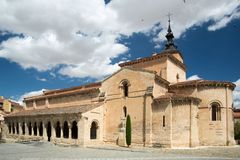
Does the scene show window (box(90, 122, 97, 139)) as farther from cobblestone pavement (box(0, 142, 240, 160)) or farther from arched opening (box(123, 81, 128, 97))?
cobblestone pavement (box(0, 142, 240, 160))

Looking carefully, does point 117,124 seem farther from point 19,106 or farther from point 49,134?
point 19,106

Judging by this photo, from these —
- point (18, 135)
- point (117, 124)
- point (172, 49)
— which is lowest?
point (18, 135)

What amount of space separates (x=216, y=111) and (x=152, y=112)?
8.04 metres

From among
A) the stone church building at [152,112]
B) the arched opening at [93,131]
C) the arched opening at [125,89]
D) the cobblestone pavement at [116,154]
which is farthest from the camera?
the arched opening at [93,131]

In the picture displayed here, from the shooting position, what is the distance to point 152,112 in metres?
29.4

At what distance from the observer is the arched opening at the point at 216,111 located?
31.2 m

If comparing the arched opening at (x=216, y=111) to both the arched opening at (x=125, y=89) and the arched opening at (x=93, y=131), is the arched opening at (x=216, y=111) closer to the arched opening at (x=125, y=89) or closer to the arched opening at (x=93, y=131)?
the arched opening at (x=125, y=89)

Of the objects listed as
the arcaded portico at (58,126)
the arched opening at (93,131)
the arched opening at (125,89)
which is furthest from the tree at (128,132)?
the arched opening at (93,131)

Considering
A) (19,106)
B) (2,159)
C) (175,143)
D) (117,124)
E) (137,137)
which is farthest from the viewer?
(19,106)

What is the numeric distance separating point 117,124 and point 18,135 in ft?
62.8

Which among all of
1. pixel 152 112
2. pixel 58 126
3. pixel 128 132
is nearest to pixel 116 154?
pixel 128 132

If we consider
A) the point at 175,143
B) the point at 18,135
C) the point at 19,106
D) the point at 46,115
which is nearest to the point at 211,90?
the point at 175,143

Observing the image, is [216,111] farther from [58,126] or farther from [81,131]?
[58,126]

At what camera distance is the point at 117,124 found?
106 feet
